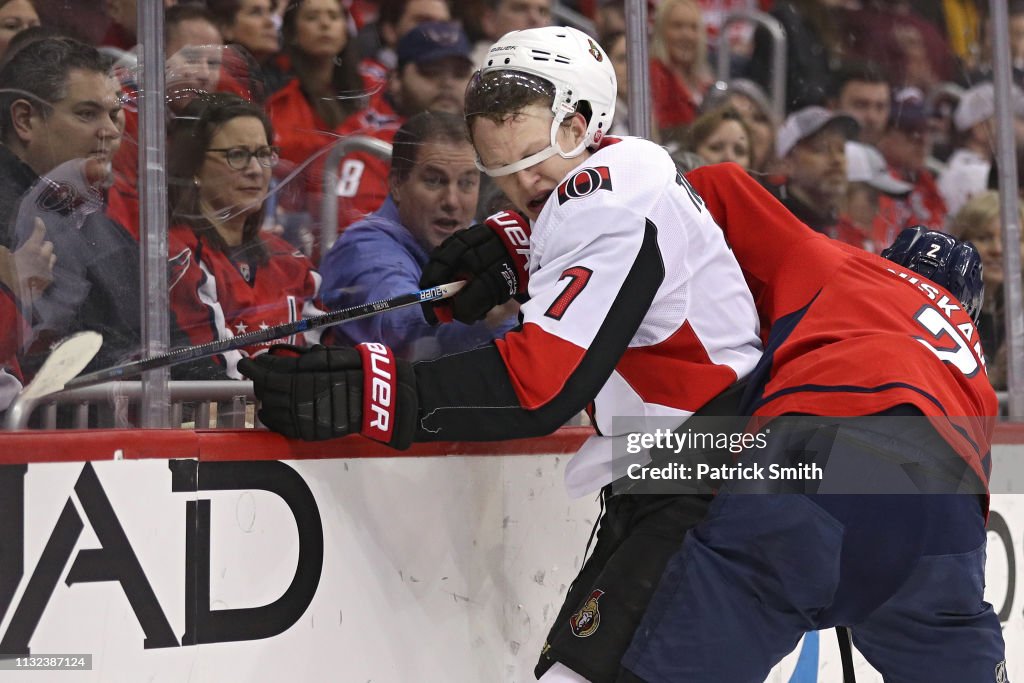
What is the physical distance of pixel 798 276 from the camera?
1670 mm

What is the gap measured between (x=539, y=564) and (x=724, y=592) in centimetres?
71

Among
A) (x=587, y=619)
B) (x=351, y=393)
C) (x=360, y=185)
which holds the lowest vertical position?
(x=587, y=619)

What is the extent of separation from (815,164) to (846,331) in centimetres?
170

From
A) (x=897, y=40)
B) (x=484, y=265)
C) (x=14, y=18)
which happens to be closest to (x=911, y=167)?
(x=897, y=40)

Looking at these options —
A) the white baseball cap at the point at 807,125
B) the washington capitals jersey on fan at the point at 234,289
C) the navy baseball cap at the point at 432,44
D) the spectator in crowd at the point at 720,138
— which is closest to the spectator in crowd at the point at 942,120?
the white baseball cap at the point at 807,125

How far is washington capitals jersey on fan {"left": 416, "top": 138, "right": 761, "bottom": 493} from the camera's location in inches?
59.5

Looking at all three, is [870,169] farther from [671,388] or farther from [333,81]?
[671,388]

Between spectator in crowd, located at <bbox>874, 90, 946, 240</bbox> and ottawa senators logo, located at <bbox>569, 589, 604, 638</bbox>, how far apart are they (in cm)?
206

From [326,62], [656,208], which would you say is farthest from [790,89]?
A: [656,208]

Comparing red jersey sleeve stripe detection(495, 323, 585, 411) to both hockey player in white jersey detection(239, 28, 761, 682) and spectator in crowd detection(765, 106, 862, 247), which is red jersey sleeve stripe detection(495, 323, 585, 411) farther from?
spectator in crowd detection(765, 106, 862, 247)

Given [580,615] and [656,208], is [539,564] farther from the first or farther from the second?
[656,208]

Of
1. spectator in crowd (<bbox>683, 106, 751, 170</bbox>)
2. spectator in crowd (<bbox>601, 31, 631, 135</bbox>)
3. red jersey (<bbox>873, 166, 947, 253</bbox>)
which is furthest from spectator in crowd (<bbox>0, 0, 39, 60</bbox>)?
red jersey (<bbox>873, 166, 947, 253</bbox>)

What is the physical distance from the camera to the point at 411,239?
7.49ft

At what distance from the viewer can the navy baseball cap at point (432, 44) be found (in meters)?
2.61
